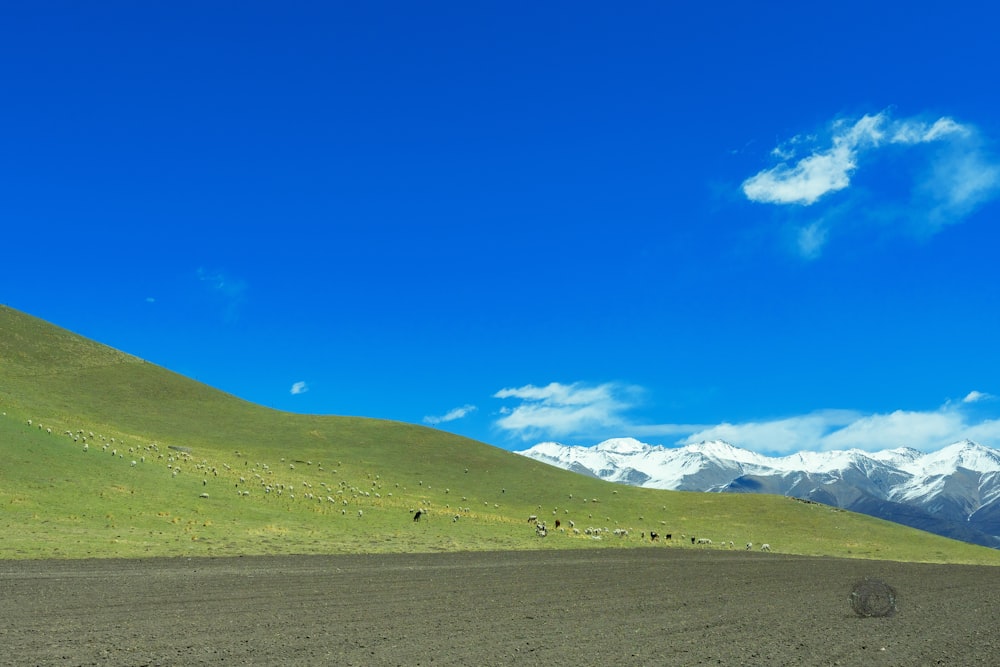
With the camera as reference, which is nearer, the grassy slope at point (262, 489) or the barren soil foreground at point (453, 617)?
the barren soil foreground at point (453, 617)

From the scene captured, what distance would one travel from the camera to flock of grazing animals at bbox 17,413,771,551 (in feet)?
220

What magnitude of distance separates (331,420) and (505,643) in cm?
11060

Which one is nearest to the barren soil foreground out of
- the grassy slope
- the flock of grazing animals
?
the grassy slope

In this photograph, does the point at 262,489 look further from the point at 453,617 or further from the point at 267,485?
the point at 453,617

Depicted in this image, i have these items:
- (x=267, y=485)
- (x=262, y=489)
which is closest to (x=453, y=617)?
(x=262, y=489)

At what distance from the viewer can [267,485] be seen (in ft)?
237

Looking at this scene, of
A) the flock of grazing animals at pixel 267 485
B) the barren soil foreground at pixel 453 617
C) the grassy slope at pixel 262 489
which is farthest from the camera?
the flock of grazing animals at pixel 267 485

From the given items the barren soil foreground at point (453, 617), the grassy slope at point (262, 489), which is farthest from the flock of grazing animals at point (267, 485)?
the barren soil foreground at point (453, 617)

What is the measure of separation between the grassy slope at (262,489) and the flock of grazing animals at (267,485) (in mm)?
434

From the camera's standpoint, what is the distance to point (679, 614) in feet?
79.6

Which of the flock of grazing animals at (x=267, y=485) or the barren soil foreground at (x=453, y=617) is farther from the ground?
the flock of grazing animals at (x=267, y=485)

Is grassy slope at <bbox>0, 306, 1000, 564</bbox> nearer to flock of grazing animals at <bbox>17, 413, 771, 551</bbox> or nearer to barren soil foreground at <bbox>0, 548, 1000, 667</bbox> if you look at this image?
flock of grazing animals at <bbox>17, 413, 771, 551</bbox>

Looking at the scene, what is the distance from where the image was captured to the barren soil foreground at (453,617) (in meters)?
17.5

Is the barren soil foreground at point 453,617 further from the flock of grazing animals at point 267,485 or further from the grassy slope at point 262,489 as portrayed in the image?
the flock of grazing animals at point 267,485
